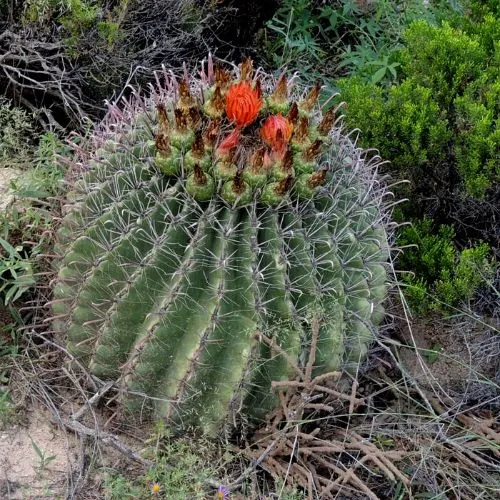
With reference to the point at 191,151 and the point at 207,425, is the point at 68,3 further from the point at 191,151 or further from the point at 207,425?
the point at 207,425

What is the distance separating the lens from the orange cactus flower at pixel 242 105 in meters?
2.25

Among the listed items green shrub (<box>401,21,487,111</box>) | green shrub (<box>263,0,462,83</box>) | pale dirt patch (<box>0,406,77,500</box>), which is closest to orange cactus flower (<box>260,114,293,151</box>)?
pale dirt patch (<box>0,406,77,500</box>)

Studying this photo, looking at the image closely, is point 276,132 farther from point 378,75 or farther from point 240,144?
point 378,75

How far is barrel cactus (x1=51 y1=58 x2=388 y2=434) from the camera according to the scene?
2188 mm

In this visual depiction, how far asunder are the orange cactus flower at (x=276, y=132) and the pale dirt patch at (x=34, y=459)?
45.4 inches

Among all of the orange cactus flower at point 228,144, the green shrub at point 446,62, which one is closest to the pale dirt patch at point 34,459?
the orange cactus flower at point 228,144

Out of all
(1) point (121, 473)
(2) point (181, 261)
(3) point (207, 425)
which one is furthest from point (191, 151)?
(1) point (121, 473)

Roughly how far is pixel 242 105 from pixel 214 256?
1.51ft

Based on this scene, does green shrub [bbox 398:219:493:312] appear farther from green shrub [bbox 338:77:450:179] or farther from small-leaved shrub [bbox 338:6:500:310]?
green shrub [bbox 338:77:450:179]

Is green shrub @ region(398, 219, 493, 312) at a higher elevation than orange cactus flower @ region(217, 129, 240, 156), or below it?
below

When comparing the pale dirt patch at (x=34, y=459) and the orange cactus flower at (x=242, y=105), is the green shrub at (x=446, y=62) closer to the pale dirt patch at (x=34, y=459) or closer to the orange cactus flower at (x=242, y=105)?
the orange cactus flower at (x=242, y=105)

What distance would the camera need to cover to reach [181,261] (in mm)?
2193

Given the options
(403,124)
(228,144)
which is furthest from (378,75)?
(228,144)

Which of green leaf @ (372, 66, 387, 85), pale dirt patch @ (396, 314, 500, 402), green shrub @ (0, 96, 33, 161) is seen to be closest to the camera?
pale dirt patch @ (396, 314, 500, 402)
